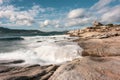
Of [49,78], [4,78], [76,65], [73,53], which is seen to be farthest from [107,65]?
[73,53]

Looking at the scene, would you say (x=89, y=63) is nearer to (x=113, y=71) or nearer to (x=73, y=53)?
(x=113, y=71)

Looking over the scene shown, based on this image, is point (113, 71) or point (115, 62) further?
point (115, 62)

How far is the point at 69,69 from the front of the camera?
11.3 metres

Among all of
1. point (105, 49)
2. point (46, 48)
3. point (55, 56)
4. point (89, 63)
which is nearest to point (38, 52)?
point (46, 48)

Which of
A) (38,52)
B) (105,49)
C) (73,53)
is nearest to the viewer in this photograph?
(105,49)

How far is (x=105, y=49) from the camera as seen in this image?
66.9 feet

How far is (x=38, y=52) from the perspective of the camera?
2752cm

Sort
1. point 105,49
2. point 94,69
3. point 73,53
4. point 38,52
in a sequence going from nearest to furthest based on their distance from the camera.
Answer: point 94,69
point 105,49
point 73,53
point 38,52

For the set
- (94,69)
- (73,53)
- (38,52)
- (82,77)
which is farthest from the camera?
(38,52)

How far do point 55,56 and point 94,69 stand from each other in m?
13.6

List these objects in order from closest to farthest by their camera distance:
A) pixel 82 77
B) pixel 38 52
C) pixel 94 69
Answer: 1. pixel 82 77
2. pixel 94 69
3. pixel 38 52

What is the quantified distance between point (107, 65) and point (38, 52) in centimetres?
1679

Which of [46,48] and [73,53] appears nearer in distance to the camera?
[73,53]

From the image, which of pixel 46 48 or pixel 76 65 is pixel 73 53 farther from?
pixel 76 65
